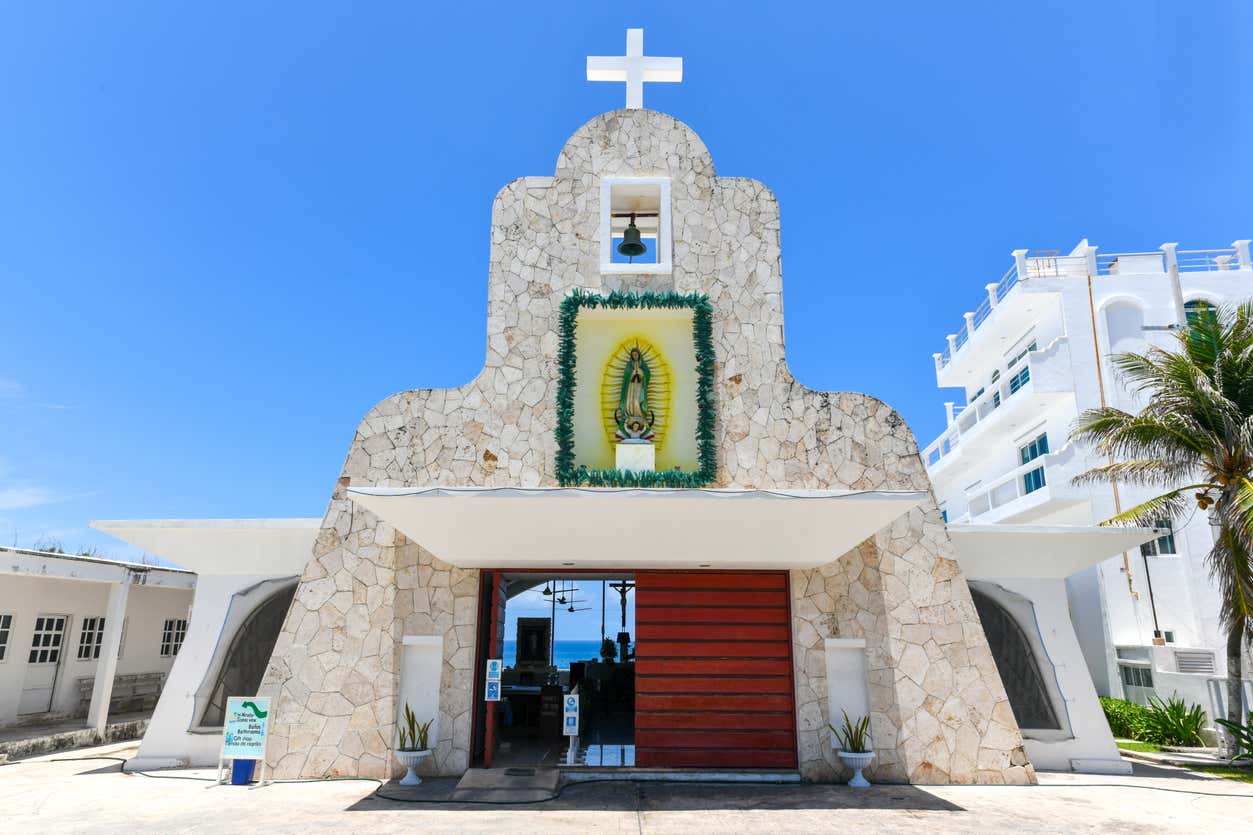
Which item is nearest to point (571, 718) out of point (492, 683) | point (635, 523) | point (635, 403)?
point (492, 683)

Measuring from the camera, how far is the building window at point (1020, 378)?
770 inches

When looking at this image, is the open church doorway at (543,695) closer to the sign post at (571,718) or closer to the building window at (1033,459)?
the sign post at (571,718)

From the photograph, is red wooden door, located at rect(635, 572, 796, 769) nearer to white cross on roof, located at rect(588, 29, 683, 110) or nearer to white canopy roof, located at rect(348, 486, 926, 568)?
white canopy roof, located at rect(348, 486, 926, 568)

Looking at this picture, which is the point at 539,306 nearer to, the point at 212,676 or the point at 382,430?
the point at 382,430

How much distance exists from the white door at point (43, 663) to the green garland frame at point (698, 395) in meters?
11.8

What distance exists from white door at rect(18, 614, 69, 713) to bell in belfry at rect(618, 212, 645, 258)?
13.4 metres

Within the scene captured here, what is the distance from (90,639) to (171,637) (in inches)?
79.8

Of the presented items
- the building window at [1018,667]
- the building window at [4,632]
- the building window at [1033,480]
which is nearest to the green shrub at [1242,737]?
the building window at [1018,667]

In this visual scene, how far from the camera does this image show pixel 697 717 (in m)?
9.62

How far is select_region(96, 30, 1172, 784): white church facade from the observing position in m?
9.32

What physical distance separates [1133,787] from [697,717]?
548 cm

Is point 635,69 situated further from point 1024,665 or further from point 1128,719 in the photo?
point 1128,719

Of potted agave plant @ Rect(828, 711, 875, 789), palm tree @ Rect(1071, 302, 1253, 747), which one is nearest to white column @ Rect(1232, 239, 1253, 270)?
palm tree @ Rect(1071, 302, 1253, 747)

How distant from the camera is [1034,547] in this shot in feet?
35.6
